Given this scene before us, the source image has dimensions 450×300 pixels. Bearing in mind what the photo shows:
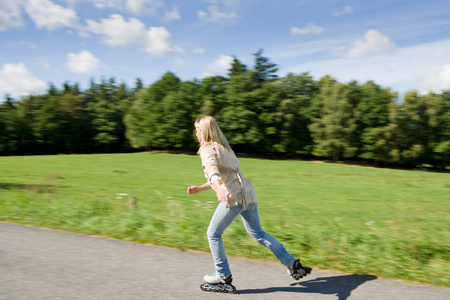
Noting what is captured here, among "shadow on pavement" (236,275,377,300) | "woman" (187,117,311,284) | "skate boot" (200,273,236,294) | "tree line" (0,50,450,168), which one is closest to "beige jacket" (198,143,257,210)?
"woman" (187,117,311,284)

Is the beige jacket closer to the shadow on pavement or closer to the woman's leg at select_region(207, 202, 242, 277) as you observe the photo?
the woman's leg at select_region(207, 202, 242, 277)

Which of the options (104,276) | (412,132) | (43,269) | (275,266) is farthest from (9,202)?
(412,132)

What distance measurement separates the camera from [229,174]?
12.7 feet

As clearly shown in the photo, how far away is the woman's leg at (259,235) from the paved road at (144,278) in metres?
0.24

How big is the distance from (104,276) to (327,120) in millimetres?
50732

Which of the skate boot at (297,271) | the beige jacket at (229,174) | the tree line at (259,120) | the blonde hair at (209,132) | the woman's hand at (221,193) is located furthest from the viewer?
the tree line at (259,120)

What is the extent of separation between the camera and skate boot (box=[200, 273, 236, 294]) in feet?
12.3

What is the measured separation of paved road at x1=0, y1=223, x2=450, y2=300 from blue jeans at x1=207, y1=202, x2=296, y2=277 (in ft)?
0.85

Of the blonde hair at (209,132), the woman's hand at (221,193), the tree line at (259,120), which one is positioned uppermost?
the tree line at (259,120)

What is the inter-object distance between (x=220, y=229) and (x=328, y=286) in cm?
127

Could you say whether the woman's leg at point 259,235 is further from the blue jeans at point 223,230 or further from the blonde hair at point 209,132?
the blonde hair at point 209,132

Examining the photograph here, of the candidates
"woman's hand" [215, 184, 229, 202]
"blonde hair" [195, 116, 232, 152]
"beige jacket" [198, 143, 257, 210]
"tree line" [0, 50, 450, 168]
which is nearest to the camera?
"woman's hand" [215, 184, 229, 202]

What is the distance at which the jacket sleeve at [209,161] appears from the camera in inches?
143

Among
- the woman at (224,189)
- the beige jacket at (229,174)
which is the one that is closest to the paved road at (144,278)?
the woman at (224,189)
